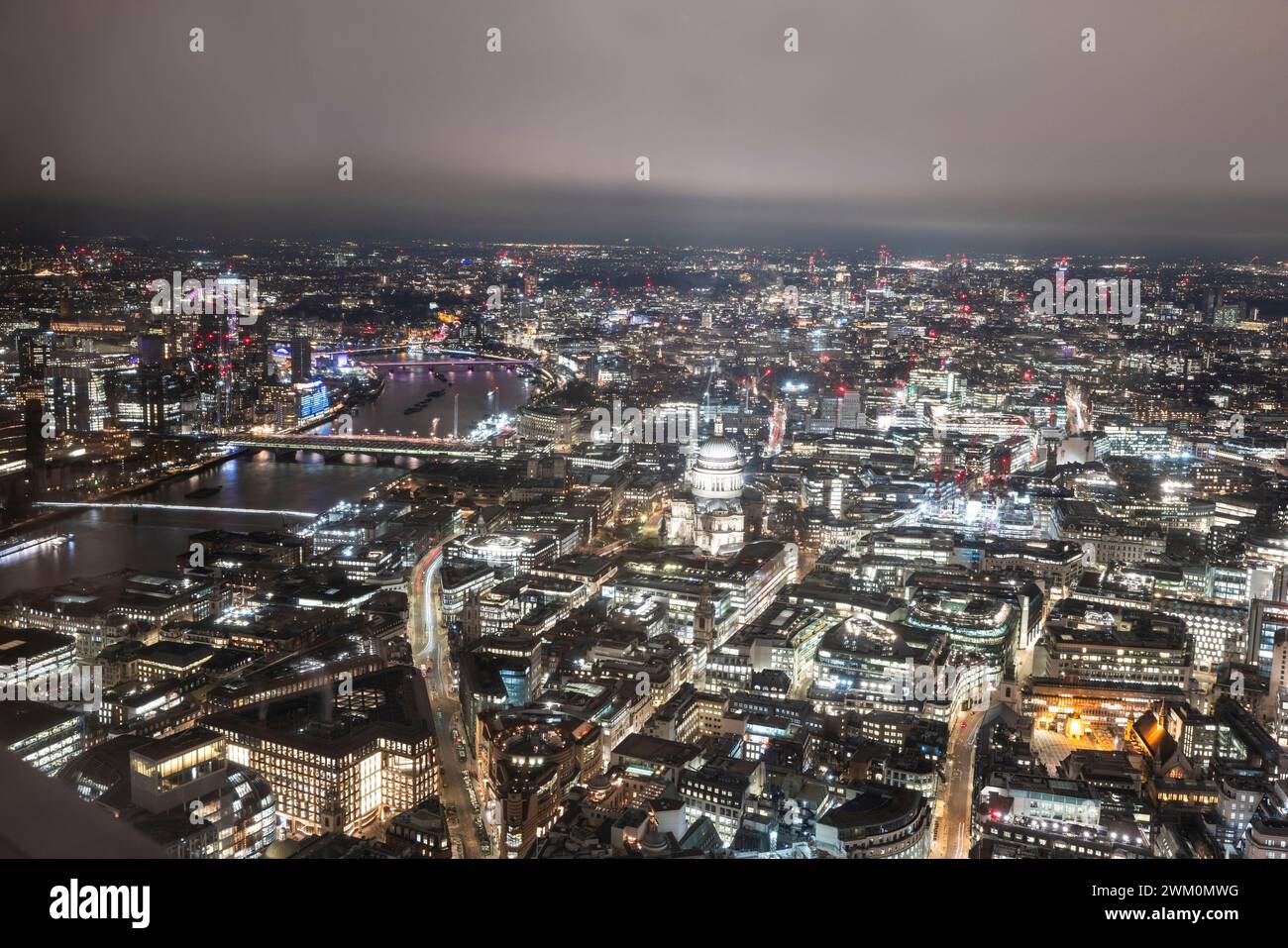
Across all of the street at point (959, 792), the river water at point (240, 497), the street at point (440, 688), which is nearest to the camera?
the street at point (959, 792)

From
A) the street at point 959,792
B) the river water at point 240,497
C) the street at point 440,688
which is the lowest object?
the street at point 959,792

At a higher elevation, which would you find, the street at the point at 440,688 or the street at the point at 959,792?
the street at the point at 440,688

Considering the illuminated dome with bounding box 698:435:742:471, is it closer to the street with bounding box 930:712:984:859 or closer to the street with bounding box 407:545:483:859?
the street with bounding box 407:545:483:859

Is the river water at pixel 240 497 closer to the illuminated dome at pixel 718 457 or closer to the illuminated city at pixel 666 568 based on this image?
the illuminated city at pixel 666 568

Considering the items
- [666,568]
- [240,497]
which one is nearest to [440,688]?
[666,568]

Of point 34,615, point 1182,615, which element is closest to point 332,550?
point 34,615

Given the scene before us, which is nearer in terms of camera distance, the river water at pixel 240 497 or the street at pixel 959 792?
the street at pixel 959 792

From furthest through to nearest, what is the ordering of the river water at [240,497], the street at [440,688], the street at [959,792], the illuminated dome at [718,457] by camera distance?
1. the illuminated dome at [718,457]
2. the river water at [240,497]
3. the street at [440,688]
4. the street at [959,792]

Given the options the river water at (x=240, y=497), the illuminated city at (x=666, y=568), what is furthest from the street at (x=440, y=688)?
the river water at (x=240, y=497)

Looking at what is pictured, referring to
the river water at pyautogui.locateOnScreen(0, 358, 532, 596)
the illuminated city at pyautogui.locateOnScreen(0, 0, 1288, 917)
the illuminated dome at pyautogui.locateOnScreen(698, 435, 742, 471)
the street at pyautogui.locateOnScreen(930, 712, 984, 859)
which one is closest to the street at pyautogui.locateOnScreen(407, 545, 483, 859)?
the illuminated city at pyautogui.locateOnScreen(0, 0, 1288, 917)
